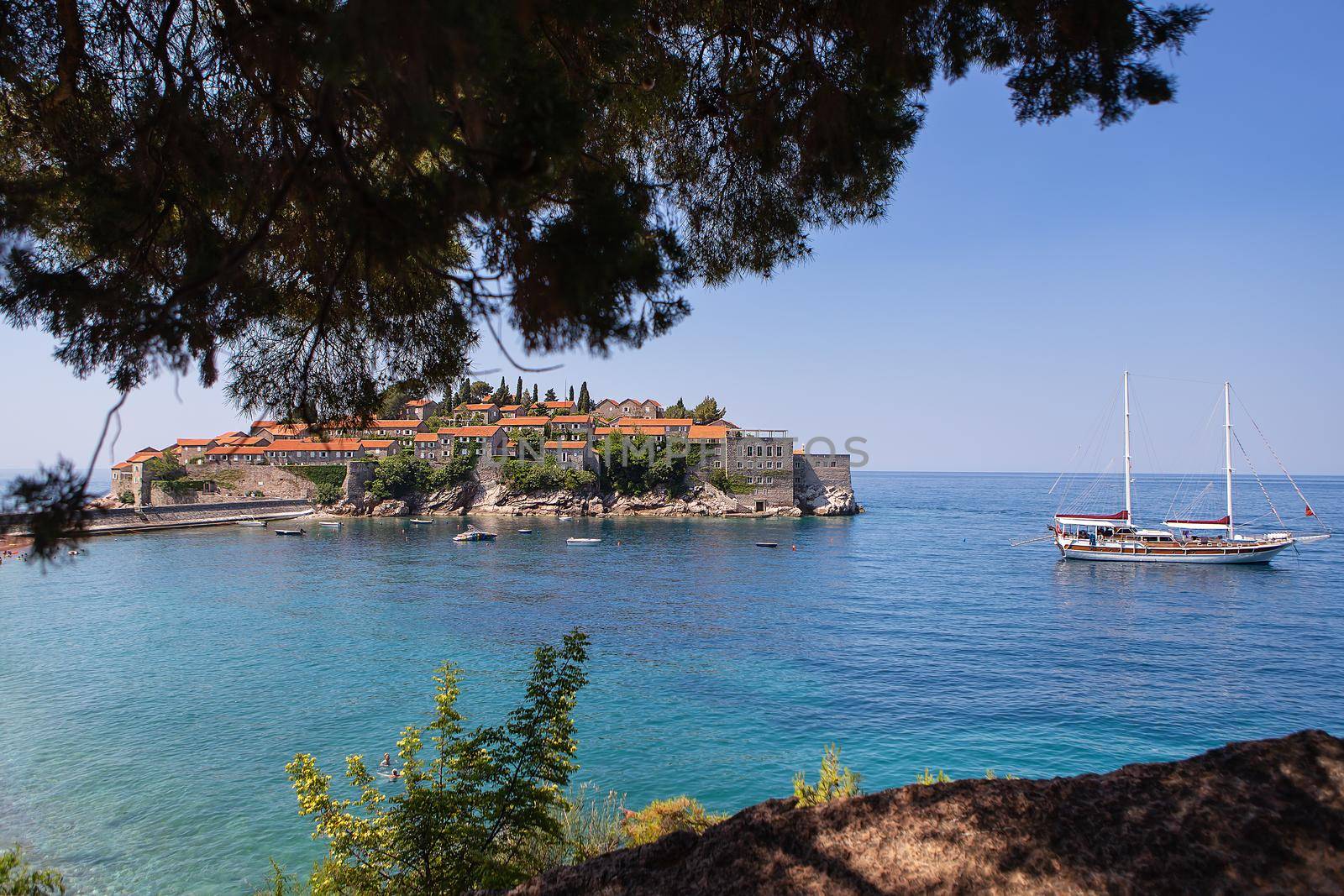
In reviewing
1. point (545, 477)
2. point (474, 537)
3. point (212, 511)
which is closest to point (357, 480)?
point (212, 511)

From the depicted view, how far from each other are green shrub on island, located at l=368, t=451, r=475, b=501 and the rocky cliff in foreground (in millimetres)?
67591

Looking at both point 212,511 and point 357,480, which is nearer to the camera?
point 212,511

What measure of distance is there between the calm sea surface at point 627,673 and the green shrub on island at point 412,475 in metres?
25.9

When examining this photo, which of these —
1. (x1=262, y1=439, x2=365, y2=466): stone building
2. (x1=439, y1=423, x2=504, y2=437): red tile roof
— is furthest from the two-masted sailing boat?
(x1=262, y1=439, x2=365, y2=466): stone building

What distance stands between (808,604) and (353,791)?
20685mm

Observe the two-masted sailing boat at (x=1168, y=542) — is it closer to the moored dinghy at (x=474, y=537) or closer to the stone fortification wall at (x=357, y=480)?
the moored dinghy at (x=474, y=537)

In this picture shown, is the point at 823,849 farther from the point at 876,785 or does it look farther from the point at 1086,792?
the point at 876,785

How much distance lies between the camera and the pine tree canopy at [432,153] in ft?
9.80

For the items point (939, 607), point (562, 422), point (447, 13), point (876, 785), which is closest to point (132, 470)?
point (562, 422)

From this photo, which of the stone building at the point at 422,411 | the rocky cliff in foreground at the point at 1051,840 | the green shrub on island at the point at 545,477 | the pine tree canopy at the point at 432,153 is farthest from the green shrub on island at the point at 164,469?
the rocky cliff in foreground at the point at 1051,840

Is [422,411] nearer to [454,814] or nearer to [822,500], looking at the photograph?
[822,500]

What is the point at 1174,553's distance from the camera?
41312 mm

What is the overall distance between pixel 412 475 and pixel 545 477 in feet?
41.5

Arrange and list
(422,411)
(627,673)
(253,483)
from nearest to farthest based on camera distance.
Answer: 1. (627,673)
2. (253,483)
3. (422,411)
